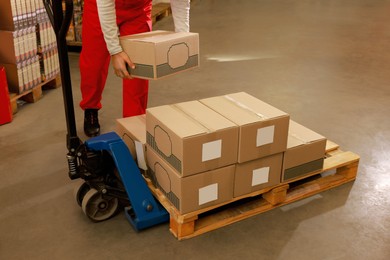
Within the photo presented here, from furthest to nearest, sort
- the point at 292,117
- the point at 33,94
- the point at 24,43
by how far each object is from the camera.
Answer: the point at 33,94, the point at 292,117, the point at 24,43

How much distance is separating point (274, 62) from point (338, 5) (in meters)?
4.50

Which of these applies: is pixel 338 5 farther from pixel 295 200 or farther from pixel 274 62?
pixel 295 200

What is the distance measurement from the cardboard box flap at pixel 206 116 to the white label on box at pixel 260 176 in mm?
331

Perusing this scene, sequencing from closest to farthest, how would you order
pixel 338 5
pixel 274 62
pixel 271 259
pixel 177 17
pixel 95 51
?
pixel 271 259
pixel 177 17
pixel 95 51
pixel 274 62
pixel 338 5

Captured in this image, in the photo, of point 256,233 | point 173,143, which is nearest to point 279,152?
point 256,233

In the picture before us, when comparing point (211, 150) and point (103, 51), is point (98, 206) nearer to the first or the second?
point (211, 150)

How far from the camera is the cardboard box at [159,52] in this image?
250 cm

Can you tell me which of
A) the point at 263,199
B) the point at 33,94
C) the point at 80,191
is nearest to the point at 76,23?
the point at 33,94

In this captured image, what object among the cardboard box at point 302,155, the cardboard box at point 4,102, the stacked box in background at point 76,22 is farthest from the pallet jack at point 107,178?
the stacked box in background at point 76,22

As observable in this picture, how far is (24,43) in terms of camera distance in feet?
12.7

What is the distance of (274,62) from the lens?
18.0 feet

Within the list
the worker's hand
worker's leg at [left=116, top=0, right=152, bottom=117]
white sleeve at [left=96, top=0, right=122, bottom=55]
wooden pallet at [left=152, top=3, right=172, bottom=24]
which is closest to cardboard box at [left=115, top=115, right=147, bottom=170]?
worker's leg at [left=116, top=0, right=152, bottom=117]

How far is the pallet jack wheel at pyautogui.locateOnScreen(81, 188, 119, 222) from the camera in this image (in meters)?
2.44

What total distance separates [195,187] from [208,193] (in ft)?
0.30
